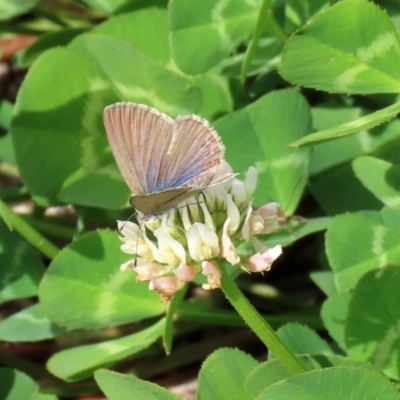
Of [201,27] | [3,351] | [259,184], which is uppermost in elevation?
[201,27]

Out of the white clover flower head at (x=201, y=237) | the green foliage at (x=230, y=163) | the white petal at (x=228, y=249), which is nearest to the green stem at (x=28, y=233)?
the green foliage at (x=230, y=163)

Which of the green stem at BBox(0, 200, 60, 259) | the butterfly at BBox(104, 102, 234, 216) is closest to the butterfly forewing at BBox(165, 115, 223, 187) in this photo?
the butterfly at BBox(104, 102, 234, 216)

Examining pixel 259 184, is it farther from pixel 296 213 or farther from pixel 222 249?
pixel 222 249

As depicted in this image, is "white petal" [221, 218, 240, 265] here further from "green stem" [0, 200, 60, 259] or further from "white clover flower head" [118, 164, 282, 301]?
"green stem" [0, 200, 60, 259]

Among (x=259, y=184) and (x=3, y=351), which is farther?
(x=3, y=351)

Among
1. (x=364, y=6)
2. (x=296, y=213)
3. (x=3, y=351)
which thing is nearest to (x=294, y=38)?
(x=364, y=6)

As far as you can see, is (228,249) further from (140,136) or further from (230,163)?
(230,163)

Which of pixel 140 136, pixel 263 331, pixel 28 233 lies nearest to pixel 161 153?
pixel 140 136
